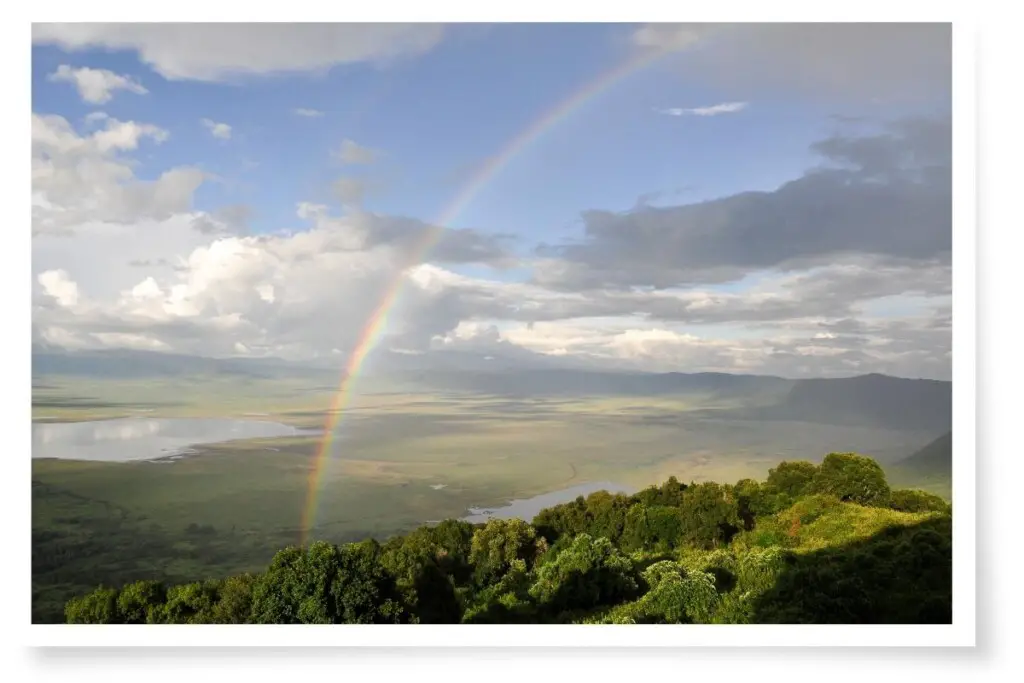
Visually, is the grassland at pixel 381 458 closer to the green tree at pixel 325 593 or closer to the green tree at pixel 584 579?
the green tree at pixel 584 579

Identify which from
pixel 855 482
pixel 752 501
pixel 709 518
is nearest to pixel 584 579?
pixel 709 518

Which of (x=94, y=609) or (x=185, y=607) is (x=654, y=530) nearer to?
(x=185, y=607)

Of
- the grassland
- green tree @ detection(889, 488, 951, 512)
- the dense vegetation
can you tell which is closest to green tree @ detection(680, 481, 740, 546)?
the dense vegetation

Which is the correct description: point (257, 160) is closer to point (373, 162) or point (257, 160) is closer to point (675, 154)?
point (373, 162)

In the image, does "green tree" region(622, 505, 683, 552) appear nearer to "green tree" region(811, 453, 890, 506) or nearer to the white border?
"green tree" region(811, 453, 890, 506)

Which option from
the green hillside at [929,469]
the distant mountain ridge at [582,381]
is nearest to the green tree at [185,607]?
the distant mountain ridge at [582,381]

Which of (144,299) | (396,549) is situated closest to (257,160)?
(144,299)
